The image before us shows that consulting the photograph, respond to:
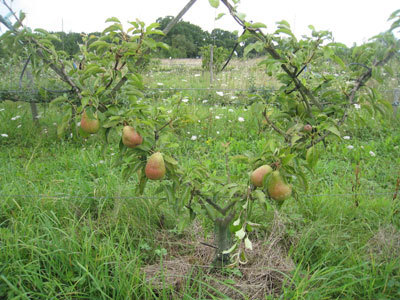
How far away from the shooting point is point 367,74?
134 centimetres

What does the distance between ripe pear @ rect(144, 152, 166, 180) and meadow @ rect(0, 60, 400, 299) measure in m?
0.20

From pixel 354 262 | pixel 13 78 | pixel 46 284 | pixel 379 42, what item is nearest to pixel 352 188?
pixel 354 262

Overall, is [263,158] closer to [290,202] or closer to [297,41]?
[297,41]

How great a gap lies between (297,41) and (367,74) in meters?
0.32

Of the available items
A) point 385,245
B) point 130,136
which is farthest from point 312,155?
point 385,245

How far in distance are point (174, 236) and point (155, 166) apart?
954mm

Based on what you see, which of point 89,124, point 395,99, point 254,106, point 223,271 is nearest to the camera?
point 89,124

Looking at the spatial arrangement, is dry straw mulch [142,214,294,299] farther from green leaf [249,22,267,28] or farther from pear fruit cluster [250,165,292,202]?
A: green leaf [249,22,267,28]

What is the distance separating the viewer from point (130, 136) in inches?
47.9

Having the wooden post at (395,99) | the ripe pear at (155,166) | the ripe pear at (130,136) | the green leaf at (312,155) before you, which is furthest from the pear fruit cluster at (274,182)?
the wooden post at (395,99)

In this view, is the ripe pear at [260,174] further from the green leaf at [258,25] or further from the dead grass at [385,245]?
the dead grass at [385,245]

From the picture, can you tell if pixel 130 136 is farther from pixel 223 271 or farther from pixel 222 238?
pixel 223 271

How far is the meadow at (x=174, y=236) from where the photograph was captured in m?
1.57

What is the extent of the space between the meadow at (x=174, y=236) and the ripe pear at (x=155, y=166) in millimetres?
205
